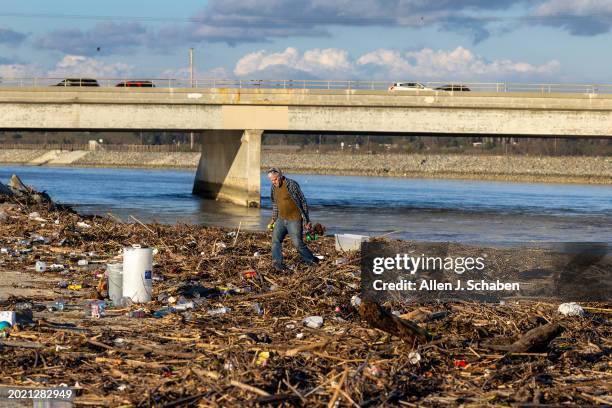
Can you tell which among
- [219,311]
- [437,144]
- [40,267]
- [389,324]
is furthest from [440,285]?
[437,144]

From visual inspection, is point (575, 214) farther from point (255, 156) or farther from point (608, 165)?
point (608, 165)

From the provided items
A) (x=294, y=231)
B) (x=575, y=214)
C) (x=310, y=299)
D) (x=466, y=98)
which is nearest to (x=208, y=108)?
(x=466, y=98)

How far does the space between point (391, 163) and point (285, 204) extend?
9265 cm

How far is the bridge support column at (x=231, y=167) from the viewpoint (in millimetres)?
48188

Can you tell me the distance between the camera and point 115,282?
38.8 ft

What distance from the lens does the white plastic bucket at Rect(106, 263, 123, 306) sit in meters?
11.8

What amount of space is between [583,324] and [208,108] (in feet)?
128

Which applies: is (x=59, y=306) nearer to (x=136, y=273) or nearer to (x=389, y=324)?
(x=136, y=273)

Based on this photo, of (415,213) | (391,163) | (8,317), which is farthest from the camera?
(391,163)

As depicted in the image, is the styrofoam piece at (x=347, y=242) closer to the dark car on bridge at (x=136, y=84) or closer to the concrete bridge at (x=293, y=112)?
the concrete bridge at (x=293, y=112)

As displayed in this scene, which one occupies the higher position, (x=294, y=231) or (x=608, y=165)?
(x=294, y=231)

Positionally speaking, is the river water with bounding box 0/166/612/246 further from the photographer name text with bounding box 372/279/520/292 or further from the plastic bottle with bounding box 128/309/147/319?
the plastic bottle with bounding box 128/309/147/319

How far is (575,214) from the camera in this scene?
45031mm

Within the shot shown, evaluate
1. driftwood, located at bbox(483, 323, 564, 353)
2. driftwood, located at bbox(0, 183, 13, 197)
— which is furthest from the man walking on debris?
driftwood, located at bbox(0, 183, 13, 197)
